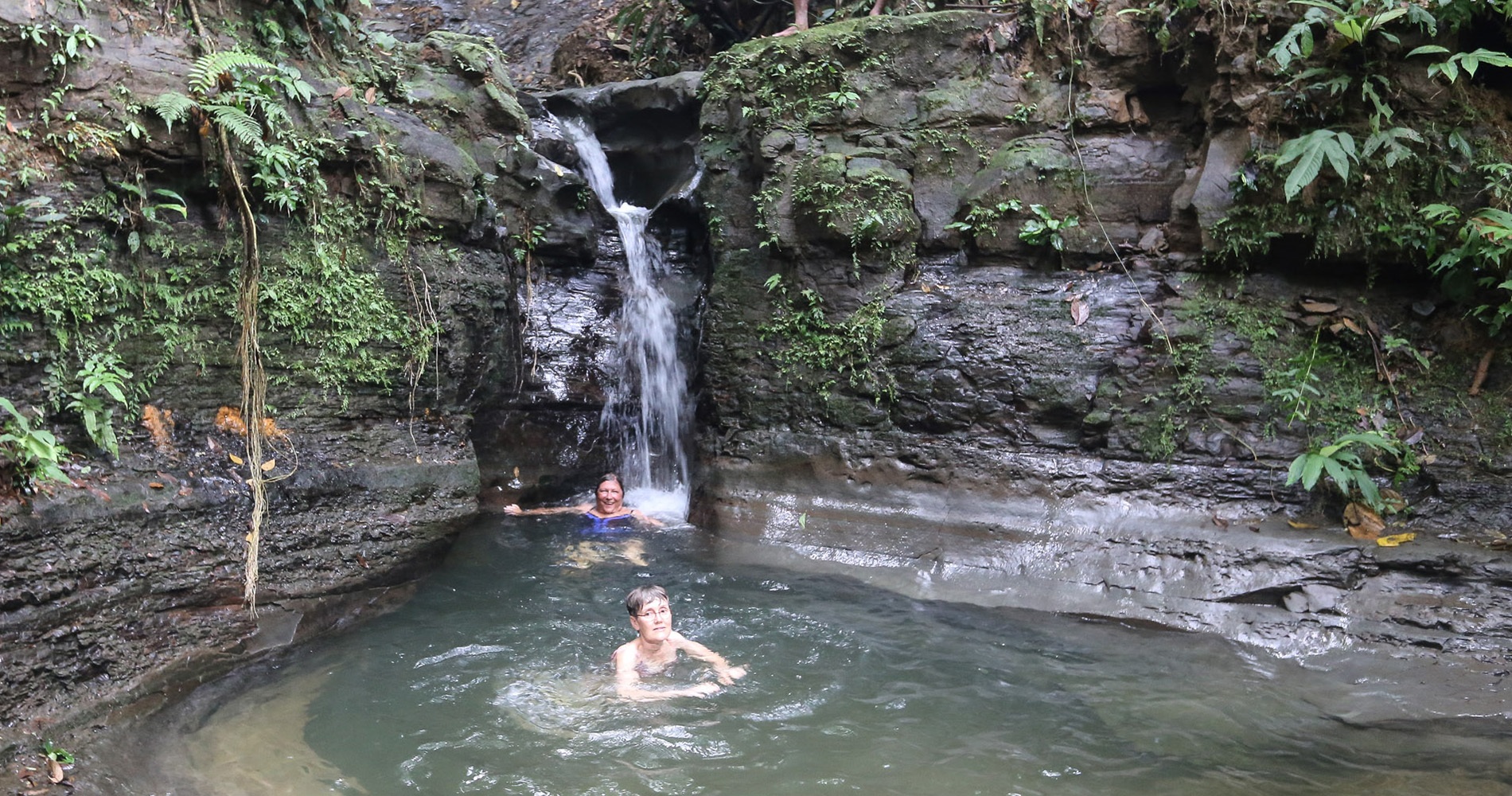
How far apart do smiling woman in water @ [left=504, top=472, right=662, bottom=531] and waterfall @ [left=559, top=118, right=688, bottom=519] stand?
0.60 m

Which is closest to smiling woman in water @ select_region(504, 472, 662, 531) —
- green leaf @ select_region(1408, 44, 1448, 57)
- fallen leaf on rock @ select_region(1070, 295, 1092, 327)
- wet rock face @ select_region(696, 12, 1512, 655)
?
wet rock face @ select_region(696, 12, 1512, 655)

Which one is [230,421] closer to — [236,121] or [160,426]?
[160,426]

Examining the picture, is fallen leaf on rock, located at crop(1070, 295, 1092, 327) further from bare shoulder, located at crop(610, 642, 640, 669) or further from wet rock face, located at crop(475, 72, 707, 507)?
bare shoulder, located at crop(610, 642, 640, 669)

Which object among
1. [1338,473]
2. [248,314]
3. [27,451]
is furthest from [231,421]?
[1338,473]

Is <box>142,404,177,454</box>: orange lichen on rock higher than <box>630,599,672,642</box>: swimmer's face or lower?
higher

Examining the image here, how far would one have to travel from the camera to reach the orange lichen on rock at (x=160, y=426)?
5.71m

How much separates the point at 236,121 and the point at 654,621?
4.43 meters

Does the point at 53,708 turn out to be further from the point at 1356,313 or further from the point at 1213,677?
the point at 1356,313

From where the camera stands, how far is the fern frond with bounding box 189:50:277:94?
587cm

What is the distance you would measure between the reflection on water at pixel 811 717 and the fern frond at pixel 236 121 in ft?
11.4

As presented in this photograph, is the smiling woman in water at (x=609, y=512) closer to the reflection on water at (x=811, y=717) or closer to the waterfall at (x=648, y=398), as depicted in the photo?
the waterfall at (x=648, y=398)

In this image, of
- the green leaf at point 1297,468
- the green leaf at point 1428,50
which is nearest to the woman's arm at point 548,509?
the green leaf at point 1297,468

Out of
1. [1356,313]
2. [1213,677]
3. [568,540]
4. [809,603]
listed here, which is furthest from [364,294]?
[1356,313]

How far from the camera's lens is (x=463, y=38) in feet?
29.0
